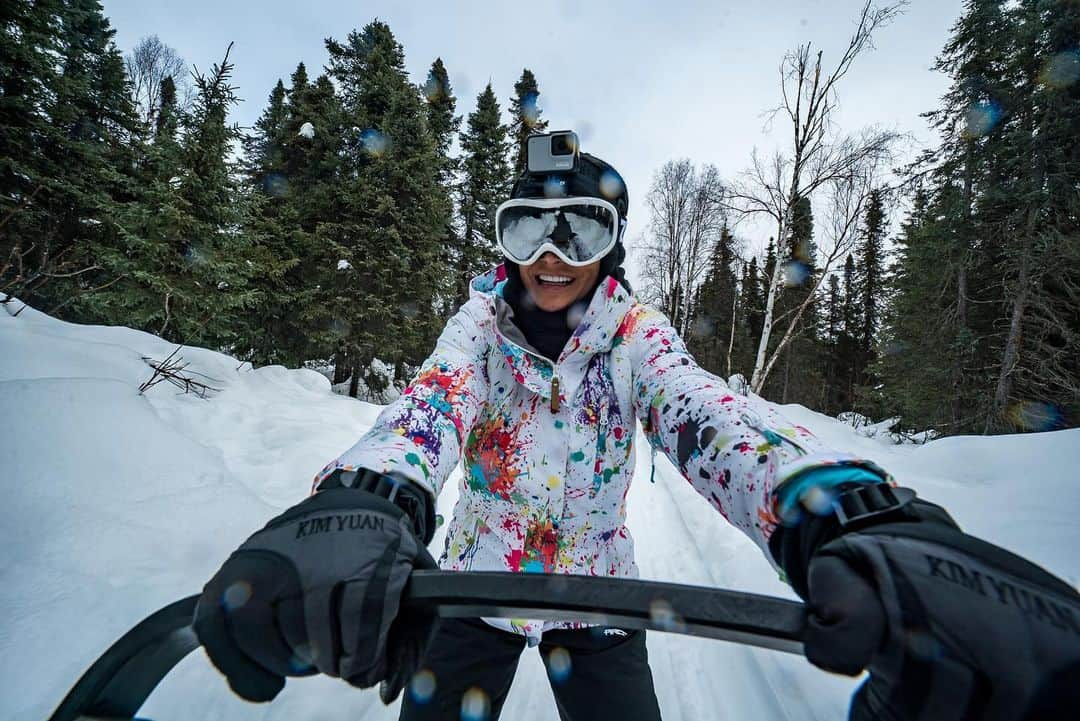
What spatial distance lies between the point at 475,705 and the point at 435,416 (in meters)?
0.95

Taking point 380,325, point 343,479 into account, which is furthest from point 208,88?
point 343,479

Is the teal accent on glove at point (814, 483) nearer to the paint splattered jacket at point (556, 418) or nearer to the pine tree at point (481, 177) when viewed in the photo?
the paint splattered jacket at point (556, 418)

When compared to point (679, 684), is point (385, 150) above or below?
above

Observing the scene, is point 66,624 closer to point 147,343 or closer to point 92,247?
point 147,343

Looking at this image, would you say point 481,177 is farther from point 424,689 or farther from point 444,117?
point 424,689

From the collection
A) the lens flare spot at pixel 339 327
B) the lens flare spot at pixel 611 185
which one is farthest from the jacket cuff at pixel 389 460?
the lens flare spot at pixel 339 327

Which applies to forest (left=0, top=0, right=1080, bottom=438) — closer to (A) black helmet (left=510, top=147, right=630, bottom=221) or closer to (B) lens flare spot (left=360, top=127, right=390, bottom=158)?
(B) lens flare spot (left=360, top=127, right=390, bottom=158)

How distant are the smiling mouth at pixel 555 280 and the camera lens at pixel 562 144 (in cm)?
45

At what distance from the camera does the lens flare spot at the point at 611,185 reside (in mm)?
1552

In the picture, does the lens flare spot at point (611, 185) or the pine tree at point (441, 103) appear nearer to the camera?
the lens flare spot at point (611, 185)

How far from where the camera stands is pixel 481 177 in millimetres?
16766

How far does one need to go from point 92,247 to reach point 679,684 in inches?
526

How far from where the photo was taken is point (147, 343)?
18.2 feet

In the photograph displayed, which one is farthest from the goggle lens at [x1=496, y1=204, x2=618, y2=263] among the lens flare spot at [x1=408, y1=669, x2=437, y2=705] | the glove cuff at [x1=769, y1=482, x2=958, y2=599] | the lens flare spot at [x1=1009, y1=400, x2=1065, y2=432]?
the lens flare spot at [x1=1009, y1=400, x2=1065, y2=432]
